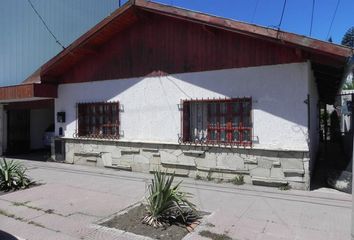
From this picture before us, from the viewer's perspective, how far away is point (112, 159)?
11398 millimetres

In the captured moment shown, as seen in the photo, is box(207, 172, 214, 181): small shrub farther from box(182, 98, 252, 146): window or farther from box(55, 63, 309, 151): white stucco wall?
box(55, 63, 309, 151): white stucco wall

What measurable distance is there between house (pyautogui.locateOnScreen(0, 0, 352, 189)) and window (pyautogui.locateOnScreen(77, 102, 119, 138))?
36 mm

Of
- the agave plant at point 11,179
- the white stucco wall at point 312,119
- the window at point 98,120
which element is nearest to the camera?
the agave plant at point 11,179

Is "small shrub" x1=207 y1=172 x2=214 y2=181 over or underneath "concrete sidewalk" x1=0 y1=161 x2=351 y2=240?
over

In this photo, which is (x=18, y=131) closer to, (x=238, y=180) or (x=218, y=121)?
(x=218, y=121)

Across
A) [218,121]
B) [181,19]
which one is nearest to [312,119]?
[218,121]

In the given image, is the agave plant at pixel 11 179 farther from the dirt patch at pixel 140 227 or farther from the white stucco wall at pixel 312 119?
the white stucco wall at pixel 312 119

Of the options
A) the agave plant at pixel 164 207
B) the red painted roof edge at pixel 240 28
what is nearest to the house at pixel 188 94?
the red painted roof edge at pixel 240 28

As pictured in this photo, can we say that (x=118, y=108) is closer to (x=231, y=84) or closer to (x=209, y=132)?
(x=209, y=132)

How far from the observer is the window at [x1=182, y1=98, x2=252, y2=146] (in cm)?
904

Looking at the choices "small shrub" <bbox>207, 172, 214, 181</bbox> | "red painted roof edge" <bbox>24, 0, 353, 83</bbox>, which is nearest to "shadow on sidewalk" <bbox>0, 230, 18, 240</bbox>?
"small shrub" <bbox>207, 172, 214, 181</bbox>

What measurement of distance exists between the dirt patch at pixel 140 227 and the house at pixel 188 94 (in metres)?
3.65

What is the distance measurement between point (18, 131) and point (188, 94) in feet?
33.3

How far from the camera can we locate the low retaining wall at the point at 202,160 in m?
8.32
